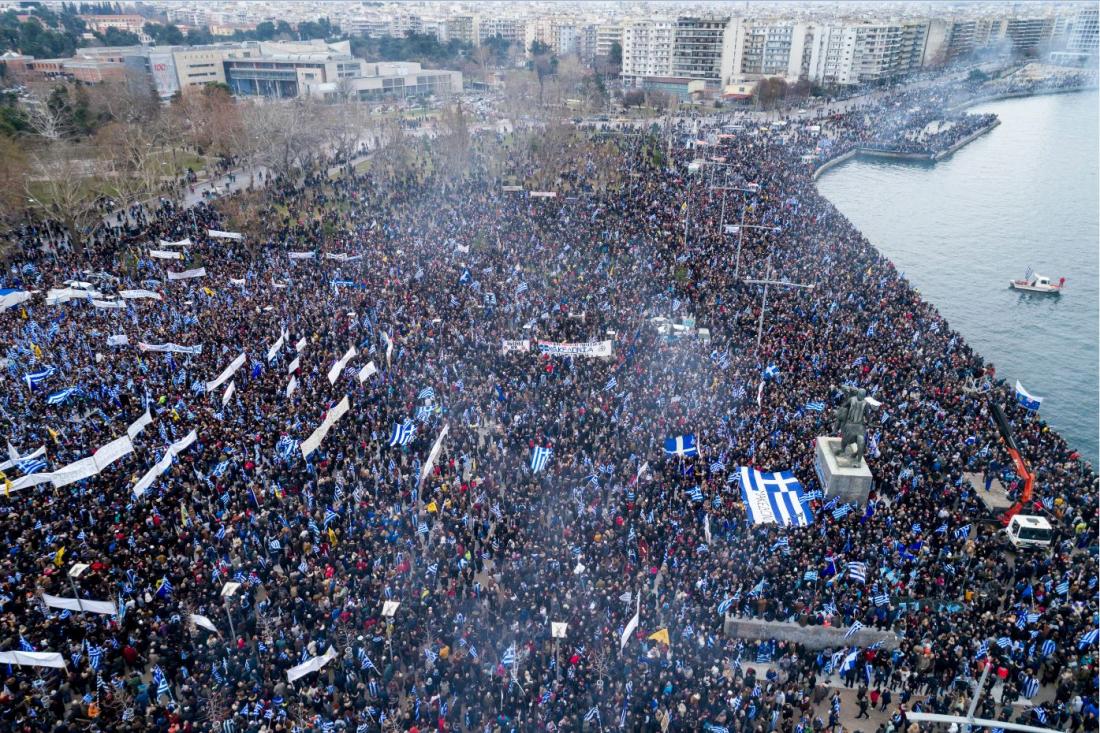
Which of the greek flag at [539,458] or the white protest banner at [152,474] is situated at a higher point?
the white protest banner at [152,474]

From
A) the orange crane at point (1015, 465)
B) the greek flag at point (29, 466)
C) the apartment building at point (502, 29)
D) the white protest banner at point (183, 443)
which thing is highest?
the apartment building at point (502, 29)

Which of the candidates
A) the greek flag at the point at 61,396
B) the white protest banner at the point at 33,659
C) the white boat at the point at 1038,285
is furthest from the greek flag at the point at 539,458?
the white boat at the point at 1038,285

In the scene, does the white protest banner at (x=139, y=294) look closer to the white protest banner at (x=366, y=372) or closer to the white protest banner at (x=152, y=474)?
the white protest banner at (x=366, y=372)

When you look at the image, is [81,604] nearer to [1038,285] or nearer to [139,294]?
[139,294]

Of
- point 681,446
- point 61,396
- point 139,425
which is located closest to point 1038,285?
point 681,446

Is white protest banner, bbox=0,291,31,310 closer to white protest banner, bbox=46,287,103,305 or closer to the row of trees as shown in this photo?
white protest banner, bbox=46,287,103,305

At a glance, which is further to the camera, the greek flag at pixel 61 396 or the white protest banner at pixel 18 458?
the greek flag at pixel 61 396
